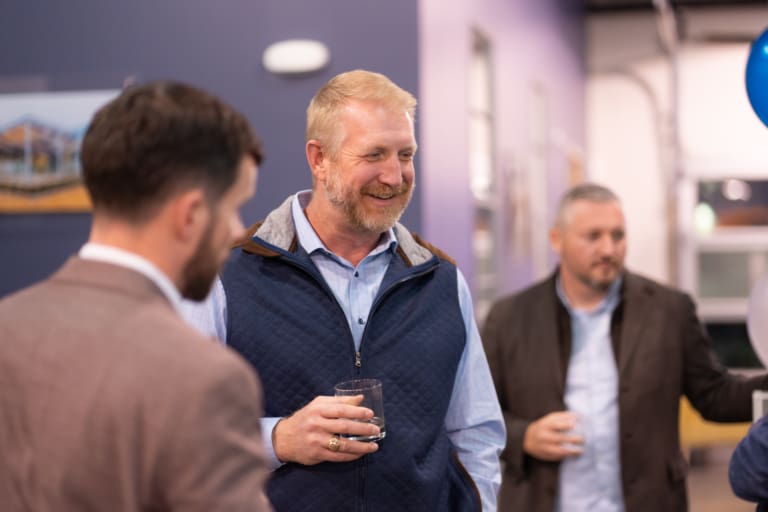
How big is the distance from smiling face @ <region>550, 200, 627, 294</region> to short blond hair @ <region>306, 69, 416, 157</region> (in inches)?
45.9

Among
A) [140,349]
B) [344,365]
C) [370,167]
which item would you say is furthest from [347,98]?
[140,349]

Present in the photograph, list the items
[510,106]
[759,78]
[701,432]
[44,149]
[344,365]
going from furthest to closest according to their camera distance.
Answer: [701,432] → [510,106] → [44,149] → [759,78] → [344,365]

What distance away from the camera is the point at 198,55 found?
4.17 metres

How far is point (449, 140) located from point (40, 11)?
68.9 inches

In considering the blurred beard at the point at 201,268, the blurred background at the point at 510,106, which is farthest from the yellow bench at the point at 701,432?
the blurred beard at the point at 201,268

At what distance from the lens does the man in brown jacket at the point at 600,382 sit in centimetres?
303

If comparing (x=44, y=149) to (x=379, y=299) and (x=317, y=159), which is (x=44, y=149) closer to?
(x=317, y=159)

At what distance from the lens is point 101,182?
1.26 meters

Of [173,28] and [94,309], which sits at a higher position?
[173,28]

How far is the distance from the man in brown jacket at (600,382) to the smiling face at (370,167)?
3.66 ft

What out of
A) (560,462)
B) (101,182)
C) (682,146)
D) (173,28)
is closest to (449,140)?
(173,28)

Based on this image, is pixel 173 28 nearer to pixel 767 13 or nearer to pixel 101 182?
pixel 101 182

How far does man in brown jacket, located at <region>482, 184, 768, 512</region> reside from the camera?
119 inches

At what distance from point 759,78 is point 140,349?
6.31 ft
